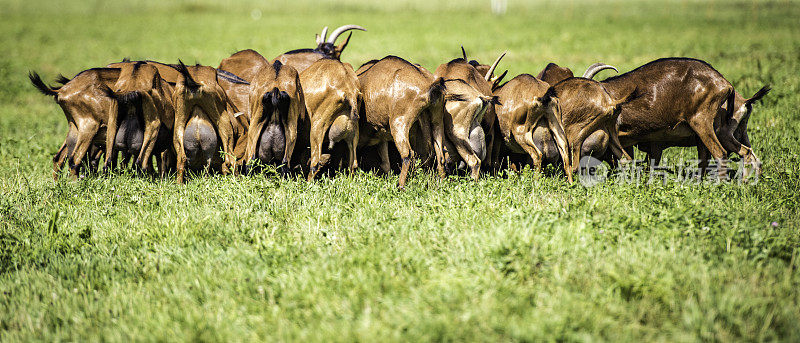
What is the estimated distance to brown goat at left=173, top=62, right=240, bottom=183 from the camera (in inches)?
255

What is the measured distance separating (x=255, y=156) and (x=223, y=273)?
239cm

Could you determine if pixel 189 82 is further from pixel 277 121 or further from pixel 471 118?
pixel 471 118

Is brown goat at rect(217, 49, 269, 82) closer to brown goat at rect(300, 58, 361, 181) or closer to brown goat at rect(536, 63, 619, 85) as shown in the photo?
brown goat at rect(300, 58, 361, 181)

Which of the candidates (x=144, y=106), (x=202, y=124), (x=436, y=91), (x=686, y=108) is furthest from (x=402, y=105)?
(x=686, y=108)

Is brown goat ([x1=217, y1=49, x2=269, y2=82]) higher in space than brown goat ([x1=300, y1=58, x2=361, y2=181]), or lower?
higher

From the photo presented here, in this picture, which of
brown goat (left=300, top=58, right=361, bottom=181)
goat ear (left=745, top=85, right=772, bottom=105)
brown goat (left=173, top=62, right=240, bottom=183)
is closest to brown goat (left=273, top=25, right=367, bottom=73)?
brown goat (left=173, top=62, right=240, bottom=183)

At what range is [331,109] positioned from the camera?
633 cm

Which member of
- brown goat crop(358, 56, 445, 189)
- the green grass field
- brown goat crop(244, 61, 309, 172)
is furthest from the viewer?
brown goat crop(244, 61, 309, 172)

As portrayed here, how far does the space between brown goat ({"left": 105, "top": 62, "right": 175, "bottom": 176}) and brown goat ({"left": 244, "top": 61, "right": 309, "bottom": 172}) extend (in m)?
1.10

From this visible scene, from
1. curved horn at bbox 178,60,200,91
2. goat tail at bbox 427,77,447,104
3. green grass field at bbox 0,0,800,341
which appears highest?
goat tail at bbox 427,77,447,104

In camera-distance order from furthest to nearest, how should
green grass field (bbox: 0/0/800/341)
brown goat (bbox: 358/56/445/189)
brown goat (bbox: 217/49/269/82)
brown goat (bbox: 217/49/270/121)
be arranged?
brown goat (bbox: 217/49/269/82) < brown goat (bbox: 217/49/270/121) < brown goat (bbox: 358/56/445/189) < green grass field (bbox: 0/0/800/341)

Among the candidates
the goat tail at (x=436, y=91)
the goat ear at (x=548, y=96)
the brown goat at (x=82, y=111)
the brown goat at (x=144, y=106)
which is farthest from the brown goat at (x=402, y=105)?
the brown goat at (x=82, y=111)

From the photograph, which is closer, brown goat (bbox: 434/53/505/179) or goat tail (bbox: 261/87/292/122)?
goat tail (bbox: 261/87/292/122)

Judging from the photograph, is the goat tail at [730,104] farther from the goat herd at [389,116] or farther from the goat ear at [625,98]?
the goat ear at [625,98]
